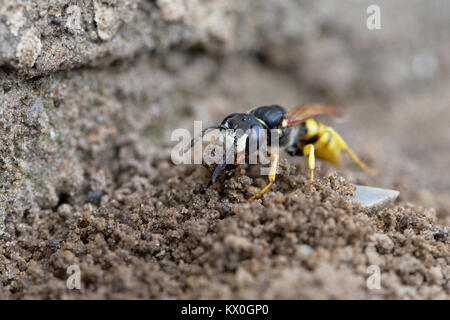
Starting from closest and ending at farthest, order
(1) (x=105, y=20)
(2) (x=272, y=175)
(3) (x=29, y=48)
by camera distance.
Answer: (3) (x=29, y=48)
(2) (x=272, y=175)
(1) (x=105, y=20)

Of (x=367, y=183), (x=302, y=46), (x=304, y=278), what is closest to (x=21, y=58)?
(x=304, y=278)

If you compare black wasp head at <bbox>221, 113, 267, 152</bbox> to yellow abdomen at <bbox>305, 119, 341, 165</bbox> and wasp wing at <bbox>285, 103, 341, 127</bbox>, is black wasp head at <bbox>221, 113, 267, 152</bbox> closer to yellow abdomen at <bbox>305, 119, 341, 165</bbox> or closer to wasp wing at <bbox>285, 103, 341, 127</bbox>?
wasp wing at <bbox>285, 103, 341, 127</bbox>

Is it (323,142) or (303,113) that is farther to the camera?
(323,142)

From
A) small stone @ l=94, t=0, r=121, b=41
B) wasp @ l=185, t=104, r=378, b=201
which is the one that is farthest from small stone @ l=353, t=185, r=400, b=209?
small stone @ l=94, t=0, r=121, b=41

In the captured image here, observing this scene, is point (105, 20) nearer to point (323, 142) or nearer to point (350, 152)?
point (323, 142)

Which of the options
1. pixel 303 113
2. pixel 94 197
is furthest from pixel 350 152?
pixel 94 197

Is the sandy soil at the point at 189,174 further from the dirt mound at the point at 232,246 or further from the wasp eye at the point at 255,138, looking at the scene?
the wasp eye at the point at 255,138

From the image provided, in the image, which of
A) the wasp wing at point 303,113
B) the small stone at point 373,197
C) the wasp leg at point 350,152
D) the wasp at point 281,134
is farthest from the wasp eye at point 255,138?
the wasp leg at point 350,152
